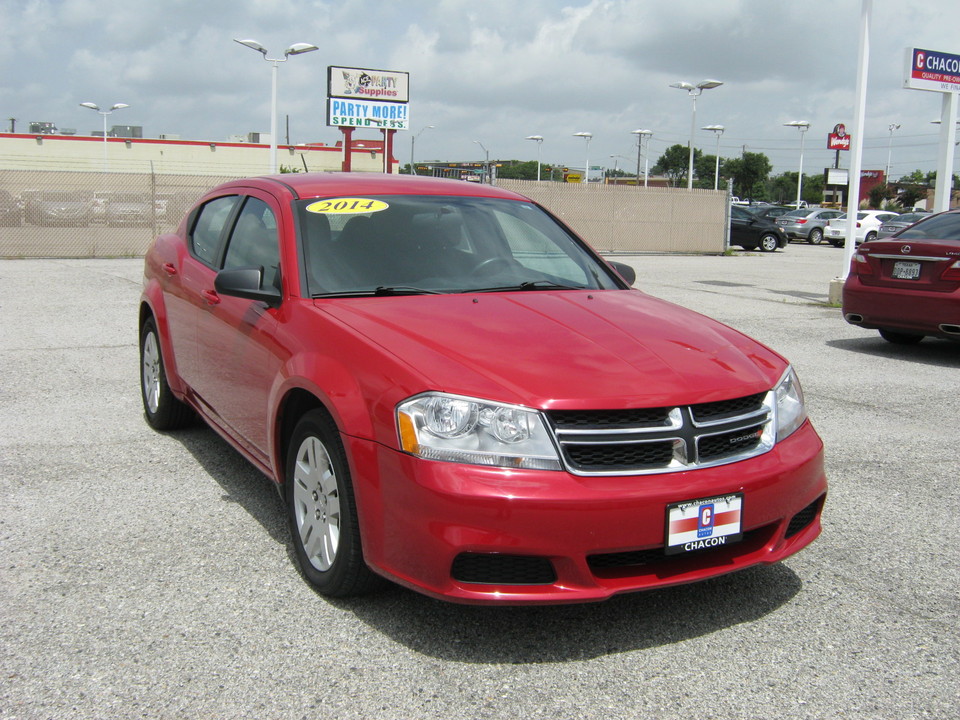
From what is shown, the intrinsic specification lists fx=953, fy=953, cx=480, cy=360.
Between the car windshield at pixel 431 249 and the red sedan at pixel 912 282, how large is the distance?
5.48m

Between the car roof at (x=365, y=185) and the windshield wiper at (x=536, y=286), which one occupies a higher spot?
the car roof at (x=365, y=185)

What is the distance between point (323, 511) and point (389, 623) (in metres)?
0.47

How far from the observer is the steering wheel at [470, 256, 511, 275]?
14.1ft

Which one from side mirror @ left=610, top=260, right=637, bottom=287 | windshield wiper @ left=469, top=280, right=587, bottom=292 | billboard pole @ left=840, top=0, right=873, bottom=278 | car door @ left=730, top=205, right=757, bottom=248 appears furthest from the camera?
car door @ left=730, top=205, right=757, bottom=248

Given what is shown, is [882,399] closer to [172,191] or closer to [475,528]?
[475,528]

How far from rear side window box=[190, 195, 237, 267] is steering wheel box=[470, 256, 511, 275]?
149 centimetres

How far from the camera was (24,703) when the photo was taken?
2.79 metres

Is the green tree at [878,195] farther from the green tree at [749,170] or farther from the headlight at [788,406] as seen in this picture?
the headlight at [788,406]

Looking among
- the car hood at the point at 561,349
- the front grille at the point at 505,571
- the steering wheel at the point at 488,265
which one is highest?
the steering wheel at the point at 488,265

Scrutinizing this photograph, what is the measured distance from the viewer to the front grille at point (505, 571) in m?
2.96

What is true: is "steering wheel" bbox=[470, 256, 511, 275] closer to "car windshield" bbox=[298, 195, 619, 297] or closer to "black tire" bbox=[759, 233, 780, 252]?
"car windshield" bbox=[298, 195, 619, 297]

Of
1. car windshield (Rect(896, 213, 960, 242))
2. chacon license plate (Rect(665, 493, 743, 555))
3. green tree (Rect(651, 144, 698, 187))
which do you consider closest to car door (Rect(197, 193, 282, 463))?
chacon license plate (Rect(665, 493, 743, 555))

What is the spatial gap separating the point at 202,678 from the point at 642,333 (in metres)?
1.95

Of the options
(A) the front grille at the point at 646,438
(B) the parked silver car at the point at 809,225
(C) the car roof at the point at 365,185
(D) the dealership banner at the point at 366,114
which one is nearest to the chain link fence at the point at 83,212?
(D) the dealership banner at the point at 366,114
